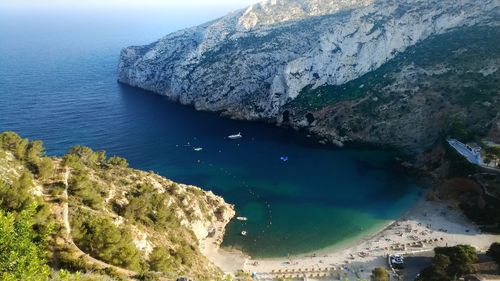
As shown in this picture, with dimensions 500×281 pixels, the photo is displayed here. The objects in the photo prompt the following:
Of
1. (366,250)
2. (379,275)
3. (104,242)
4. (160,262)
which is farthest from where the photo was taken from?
(366,250)

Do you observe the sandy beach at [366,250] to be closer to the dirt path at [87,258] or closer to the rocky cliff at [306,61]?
the dirt path at [87,258]

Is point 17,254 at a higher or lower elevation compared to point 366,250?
higher

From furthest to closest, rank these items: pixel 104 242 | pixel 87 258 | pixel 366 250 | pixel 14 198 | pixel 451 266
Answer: pixel 366 250 < pixel 451 266 < pixel 104 242 < pixel 14 198 < pixel 87 258

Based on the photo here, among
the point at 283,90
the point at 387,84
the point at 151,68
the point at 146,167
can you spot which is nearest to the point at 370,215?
the point at 146,167

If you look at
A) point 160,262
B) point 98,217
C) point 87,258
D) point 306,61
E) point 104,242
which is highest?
point 306,61

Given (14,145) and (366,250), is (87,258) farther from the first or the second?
(366,250)

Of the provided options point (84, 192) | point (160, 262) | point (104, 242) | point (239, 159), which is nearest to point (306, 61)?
point (239, 159)
